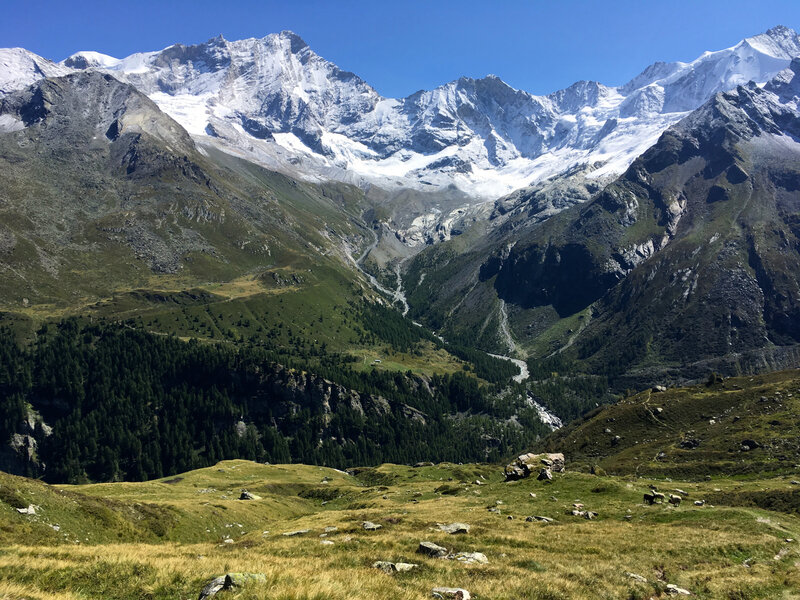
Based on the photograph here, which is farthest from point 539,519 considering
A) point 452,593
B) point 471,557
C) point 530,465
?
point 530,465

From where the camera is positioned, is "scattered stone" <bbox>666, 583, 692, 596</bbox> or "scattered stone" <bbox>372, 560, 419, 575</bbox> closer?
"scattered stone" <bbox>372, 560, 419, 575</bbox>

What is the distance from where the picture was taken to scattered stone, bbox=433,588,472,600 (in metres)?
18.8

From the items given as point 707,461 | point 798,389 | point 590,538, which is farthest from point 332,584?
point 798,389

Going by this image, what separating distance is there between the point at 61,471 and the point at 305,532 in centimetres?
19581

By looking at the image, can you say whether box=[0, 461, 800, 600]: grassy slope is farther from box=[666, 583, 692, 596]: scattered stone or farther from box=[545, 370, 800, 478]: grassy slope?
box=[545, 370, 800, 478]: grassy slope

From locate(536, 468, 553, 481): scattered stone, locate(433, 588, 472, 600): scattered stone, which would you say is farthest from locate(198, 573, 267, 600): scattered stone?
locate(536, 468, 553, 481): scattered stone

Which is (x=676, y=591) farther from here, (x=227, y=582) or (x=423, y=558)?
(x=227, y=582)

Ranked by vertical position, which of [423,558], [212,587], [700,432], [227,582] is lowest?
[700,432]

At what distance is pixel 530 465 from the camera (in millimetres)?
77062

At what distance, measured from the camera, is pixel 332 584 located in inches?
663

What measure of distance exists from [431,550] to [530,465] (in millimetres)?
53790

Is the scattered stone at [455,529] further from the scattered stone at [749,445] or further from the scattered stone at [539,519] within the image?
the scattered stone at [749,445]

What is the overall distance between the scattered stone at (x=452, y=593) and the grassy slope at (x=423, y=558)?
630 mm

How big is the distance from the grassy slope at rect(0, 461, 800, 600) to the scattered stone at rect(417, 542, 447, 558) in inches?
48.0
